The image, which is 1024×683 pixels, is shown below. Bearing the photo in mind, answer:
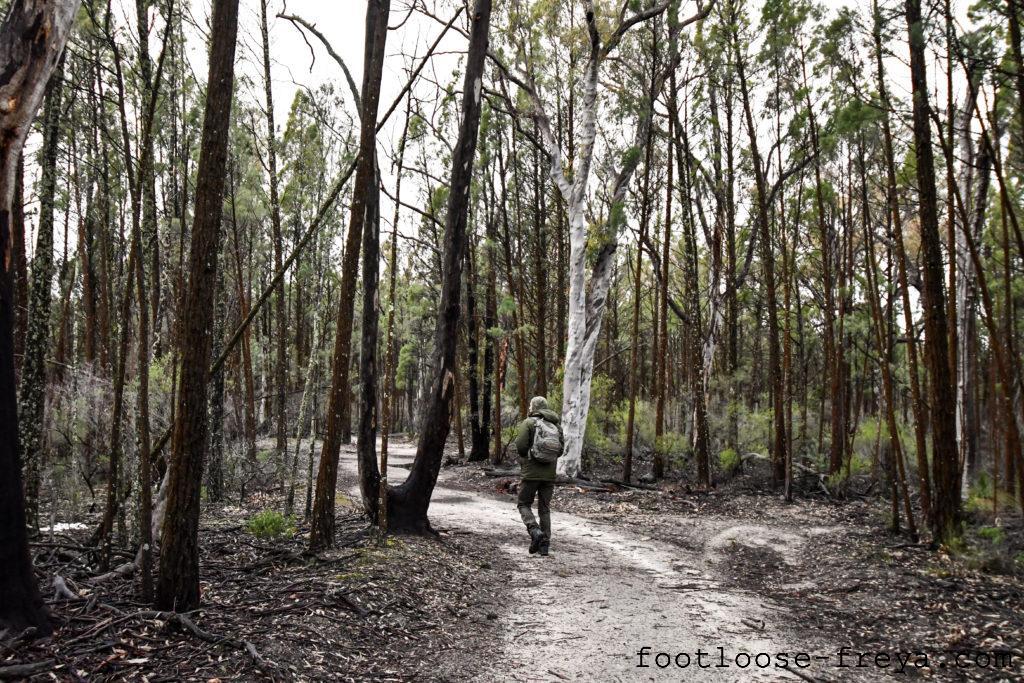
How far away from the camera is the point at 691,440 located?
1888cm

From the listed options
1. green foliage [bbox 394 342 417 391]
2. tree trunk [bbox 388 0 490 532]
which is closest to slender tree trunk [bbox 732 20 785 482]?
tree trunk [bbox 388 0 490 532]

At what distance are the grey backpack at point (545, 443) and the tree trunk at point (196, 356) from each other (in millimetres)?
4087

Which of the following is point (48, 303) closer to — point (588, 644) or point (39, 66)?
point (39, 66)

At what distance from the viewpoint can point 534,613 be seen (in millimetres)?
5645

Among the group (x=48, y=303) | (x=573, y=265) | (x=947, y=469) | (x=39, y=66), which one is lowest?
(x=947, y=469)

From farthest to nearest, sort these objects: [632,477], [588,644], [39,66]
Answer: [632,477] < [588,644] < [39,66]

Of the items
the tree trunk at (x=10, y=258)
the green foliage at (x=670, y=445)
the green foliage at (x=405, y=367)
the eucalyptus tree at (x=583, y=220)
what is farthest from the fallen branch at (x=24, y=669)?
the green foliage at (x=405, y=367)

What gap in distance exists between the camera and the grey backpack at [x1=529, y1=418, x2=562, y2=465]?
767cm

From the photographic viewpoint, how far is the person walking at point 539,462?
7.69 m

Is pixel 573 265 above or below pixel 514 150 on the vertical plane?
below

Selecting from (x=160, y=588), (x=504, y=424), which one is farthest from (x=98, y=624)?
(x=504, y=424)

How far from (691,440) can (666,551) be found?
10.9 m

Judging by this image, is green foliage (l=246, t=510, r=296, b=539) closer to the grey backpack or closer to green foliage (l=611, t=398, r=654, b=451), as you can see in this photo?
the grey backpack

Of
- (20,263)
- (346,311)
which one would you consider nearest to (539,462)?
(346,311)
